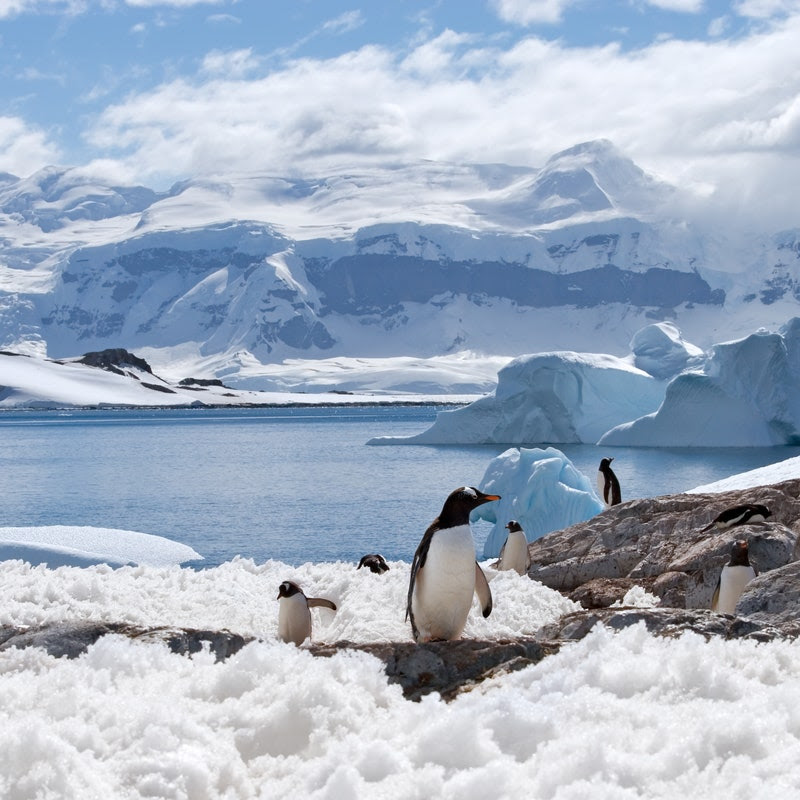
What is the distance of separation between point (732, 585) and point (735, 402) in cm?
3670

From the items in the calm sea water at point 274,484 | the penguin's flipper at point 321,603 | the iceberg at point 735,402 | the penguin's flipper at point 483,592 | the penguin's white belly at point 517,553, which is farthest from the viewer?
the iceberg at point 735,402

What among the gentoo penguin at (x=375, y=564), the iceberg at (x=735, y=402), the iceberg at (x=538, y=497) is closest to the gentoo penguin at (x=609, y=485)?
the iceberg at (x=538, y=497)

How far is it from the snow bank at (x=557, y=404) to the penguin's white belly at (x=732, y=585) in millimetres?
40032

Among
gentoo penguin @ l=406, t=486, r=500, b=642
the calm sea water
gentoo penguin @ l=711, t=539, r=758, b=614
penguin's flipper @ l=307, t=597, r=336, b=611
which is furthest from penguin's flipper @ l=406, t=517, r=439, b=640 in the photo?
the calm sea water

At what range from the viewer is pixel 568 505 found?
66.0ft

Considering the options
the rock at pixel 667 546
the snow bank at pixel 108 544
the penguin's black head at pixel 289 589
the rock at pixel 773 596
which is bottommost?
the snow bank at pixel 108 544

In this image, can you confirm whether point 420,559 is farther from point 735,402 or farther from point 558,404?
point 558,404

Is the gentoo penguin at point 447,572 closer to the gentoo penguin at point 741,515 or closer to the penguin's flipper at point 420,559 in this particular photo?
the penguin's flipper at point 420,559

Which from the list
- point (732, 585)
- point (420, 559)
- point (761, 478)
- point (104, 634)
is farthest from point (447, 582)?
point (761, 478)

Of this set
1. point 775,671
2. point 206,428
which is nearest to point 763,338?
point 775,671

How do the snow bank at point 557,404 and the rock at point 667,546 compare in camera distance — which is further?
the snow bank at point 557,404

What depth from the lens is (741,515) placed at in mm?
9016

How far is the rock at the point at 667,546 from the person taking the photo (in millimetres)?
8266

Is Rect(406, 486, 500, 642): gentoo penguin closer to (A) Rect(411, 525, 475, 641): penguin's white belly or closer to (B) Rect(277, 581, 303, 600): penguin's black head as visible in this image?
(A) Rect(411, 525, 475, 641): penguin's white belly
